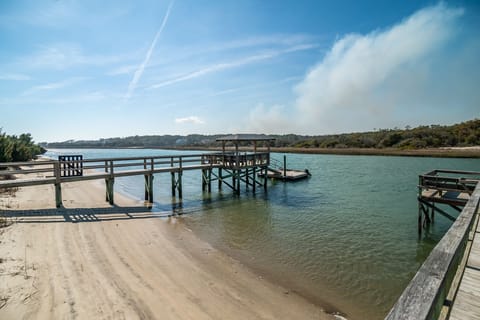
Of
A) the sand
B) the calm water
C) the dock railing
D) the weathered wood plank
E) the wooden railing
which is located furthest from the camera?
the wooden railing

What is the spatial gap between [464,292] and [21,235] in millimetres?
10012

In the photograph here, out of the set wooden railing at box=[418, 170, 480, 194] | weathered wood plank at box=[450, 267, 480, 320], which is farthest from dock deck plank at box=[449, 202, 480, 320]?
wooden railing at box=[418, 170, 480, 194]

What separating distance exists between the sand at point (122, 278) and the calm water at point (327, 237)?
93 centimetres

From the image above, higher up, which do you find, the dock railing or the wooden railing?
the dock railing

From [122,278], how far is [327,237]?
708cm

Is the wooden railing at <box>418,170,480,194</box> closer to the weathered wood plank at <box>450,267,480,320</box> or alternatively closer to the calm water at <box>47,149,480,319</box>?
the calm water at <box>47,149,480,319</box>

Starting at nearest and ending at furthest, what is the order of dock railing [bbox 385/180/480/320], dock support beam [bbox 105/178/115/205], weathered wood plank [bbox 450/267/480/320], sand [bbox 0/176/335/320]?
dock railing [bbox 385/180/480/320], weathered wood plank [bbox 450/267/480/320], sand [bbox 0/176/335/320], dock support beam [bbox 105/178/115/205]

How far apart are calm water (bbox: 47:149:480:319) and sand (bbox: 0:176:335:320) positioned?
0.93 meters

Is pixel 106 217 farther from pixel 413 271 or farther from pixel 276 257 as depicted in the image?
pixel 413 271

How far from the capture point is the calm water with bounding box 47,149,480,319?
245 inches

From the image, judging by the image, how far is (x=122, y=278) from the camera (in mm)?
5656

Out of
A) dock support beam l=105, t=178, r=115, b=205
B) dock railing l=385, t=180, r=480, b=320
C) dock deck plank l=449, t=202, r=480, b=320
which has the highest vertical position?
dock railing l=385, t=180, r=480, b=320

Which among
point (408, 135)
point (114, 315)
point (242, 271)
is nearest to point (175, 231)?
point (242, 271)

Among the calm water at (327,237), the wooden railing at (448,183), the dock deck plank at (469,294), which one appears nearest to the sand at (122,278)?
the calm water at (327,237)
